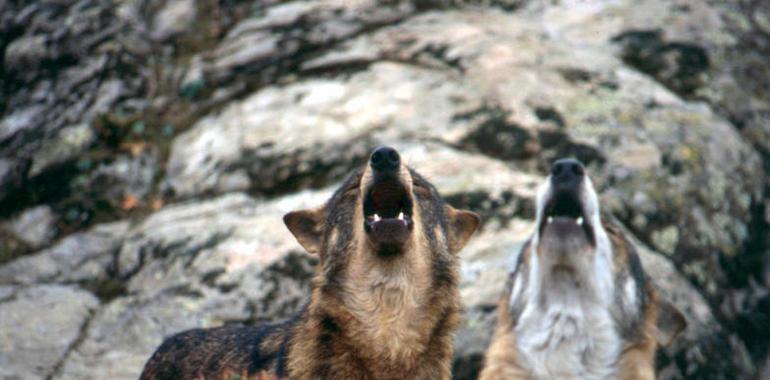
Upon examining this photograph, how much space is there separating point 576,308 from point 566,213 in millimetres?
656

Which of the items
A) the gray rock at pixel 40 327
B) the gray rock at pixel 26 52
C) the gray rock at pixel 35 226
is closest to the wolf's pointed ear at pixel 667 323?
the gray rock at pixel 40 327

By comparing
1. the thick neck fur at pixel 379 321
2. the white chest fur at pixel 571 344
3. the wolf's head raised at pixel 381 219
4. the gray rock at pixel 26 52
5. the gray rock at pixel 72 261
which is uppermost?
the wolf's head raised at pixel 381 219

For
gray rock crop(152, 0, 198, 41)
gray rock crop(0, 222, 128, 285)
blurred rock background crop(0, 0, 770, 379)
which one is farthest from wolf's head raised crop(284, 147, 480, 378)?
gray rock crop(152, 0, 198, 41)

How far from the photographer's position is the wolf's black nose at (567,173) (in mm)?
5625

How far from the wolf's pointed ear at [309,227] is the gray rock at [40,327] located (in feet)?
8.93

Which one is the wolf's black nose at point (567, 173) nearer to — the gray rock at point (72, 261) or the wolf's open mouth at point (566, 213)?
the wolf's open mouth at point (566, 213)

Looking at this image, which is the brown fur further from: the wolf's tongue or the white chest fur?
the wolf's tongue

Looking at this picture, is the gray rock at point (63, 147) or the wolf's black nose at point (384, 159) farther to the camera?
the gray rock at point (63, 147)

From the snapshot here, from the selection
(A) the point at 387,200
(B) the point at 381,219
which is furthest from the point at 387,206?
(B) the point at 381,219

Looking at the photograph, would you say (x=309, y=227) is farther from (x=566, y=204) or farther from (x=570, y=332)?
(x=570, y=332)

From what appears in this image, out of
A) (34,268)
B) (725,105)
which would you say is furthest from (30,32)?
(725,105)

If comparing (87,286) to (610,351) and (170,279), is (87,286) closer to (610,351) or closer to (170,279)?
(170,279)

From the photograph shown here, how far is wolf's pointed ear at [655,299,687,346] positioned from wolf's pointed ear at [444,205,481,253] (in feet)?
5.06

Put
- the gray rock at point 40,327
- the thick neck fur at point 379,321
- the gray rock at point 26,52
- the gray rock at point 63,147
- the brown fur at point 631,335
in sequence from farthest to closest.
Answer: the gray rock at point 26,52 < the gray rock at point 63,147 < the gray rock at point 40,327 < the brown fur at point 631,335 < the thick neck fur at point 379,321
